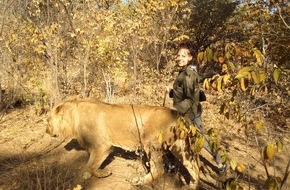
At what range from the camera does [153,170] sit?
→ 17.3 ft

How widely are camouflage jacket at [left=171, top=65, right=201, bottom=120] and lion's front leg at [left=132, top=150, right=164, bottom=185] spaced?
81 cm

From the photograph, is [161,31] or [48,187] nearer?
[48,187]

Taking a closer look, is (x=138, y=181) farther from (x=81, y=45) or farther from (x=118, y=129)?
(x=81, y=45)

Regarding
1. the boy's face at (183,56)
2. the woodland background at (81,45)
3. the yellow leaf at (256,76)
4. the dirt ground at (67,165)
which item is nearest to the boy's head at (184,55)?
the boy's face at (183,56)

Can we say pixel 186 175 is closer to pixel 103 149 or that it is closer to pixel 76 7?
pixel 103 149

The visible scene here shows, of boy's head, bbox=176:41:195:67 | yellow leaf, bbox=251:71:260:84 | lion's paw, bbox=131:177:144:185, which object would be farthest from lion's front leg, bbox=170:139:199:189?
yellow leaf, bbox=251:71:260:84

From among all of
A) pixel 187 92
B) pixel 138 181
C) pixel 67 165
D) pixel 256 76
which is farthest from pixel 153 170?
pixel 256 76

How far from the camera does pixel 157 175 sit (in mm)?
5297

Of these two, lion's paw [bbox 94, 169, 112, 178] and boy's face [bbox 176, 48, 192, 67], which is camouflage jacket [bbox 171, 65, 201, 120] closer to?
boy's face [bbox 176, 48, 192, 67]

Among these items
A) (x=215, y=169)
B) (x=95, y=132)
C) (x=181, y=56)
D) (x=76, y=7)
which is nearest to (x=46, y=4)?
(x=76, y=7)

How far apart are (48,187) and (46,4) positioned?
16.9ft

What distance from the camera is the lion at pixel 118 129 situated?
507 centimetres

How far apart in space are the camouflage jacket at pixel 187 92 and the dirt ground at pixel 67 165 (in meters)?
0.91

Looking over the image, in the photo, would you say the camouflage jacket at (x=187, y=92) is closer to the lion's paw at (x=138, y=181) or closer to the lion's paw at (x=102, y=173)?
the lion's paw at (x=138, y=181)
